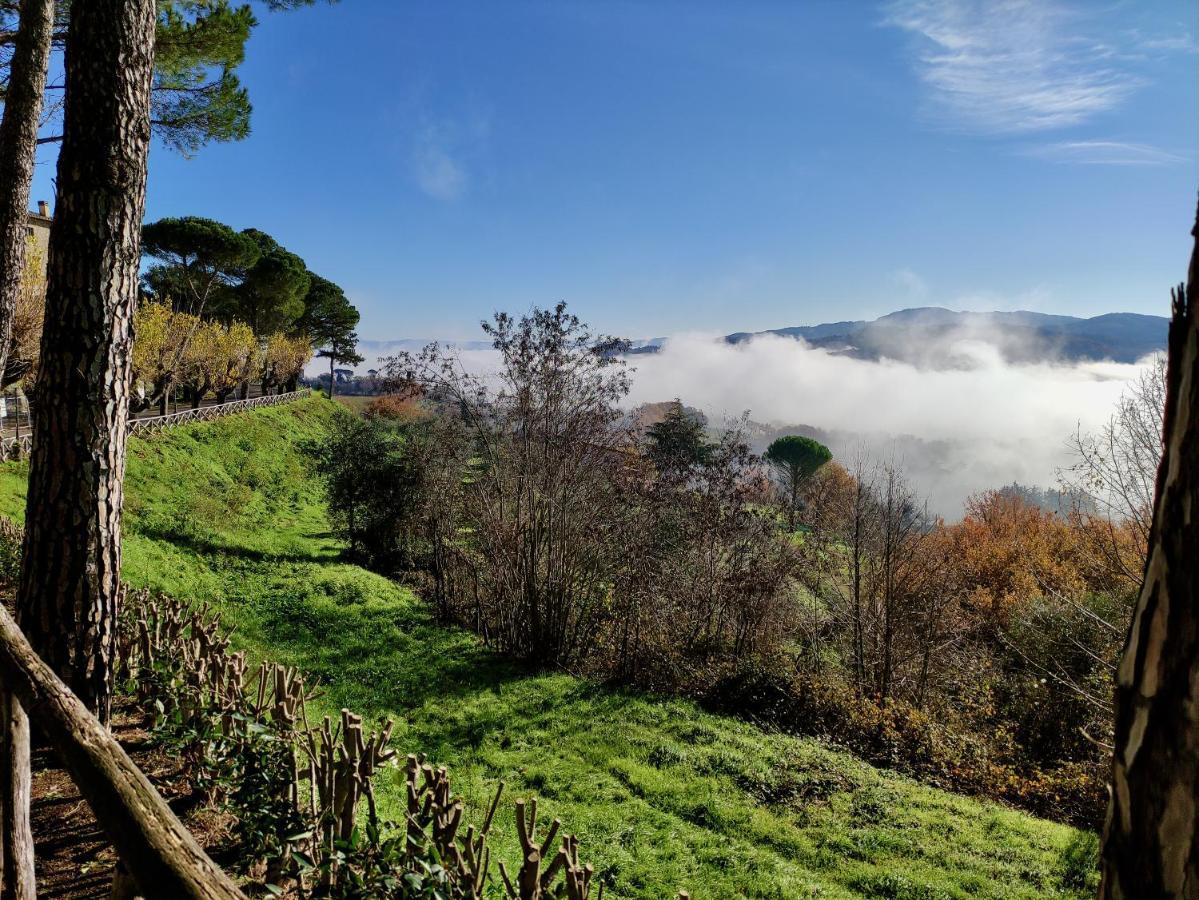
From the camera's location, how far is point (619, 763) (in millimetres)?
8547

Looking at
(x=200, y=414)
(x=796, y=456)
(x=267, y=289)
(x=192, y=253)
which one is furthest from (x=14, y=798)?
(x=796, y=456)

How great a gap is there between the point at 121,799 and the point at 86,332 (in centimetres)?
328

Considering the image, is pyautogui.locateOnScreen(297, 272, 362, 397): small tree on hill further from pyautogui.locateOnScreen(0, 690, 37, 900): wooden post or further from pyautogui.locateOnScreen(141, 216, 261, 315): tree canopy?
pyautogui.locateOnScreen(0, 690, 37, 900): wooden post

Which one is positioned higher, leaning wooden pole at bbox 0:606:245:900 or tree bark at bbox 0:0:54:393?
tree bark at bbox 0:0:54:393

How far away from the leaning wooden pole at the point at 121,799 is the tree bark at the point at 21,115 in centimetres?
584

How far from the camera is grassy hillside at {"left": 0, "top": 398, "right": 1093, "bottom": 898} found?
20.5 ft

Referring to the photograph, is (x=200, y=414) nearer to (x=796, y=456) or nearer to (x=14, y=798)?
(x=14, y=798)

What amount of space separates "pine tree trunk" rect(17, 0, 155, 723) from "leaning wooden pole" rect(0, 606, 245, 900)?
2.18m

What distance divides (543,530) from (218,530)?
10292 millimetres

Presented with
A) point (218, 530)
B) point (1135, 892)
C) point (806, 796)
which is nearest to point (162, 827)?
point (1135, 892)

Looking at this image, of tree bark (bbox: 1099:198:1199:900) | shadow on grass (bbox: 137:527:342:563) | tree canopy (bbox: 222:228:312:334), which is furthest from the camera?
tree canopy (bbox: 222:228:312:334)

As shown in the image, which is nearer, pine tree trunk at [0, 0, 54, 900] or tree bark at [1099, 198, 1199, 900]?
tree bark at [1099, 198, 1199, 900]

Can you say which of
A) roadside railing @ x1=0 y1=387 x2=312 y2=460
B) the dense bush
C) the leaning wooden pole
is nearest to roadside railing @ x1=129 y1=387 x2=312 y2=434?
roadside railing @ x1=0 y1=387 x2=312 y2=460

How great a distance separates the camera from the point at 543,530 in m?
13.6
